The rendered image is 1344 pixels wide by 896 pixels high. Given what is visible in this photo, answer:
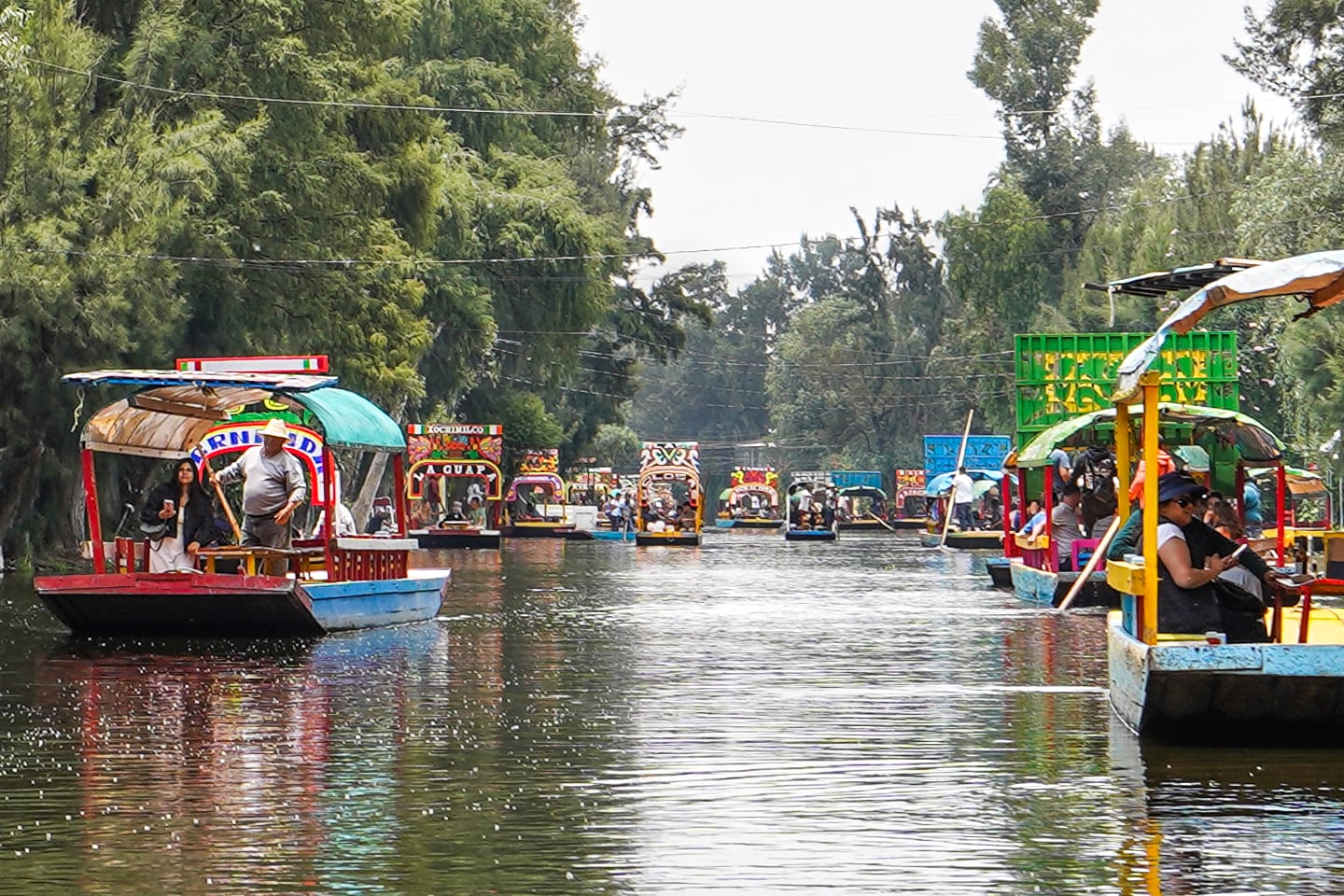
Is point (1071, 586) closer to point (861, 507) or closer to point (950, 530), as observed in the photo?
point (950, 530)

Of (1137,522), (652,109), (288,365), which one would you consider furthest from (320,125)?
(652,109)

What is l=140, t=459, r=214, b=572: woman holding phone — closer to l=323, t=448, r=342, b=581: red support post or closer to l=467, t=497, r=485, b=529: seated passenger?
l=323, t=448, r=342, b=581: red support post

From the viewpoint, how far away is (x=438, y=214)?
53.3m

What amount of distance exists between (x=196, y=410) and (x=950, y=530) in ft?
122

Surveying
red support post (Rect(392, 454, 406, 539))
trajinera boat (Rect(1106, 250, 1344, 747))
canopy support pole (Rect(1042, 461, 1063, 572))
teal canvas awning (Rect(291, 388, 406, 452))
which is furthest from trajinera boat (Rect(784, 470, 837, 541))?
trajinera boat (Rect(1106, 250, 1344, 747))

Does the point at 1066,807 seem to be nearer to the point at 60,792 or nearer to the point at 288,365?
the point at 60,792

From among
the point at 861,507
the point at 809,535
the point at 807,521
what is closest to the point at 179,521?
the point at 809,535

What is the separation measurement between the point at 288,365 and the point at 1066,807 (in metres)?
13.8

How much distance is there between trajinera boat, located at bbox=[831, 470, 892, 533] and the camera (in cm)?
8825

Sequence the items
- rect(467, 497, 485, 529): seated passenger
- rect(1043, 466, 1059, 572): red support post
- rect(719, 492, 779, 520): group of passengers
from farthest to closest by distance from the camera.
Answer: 1. rect(719, 492, 779, 520): group of passengers
2. rect(467, 497, 485, 529): seated passenger
3. rect(1043, 466, 1059, 572): red support post

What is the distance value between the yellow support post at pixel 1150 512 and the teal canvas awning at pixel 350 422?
385 inches

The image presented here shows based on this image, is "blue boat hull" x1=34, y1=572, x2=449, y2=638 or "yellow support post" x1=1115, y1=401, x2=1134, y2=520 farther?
"blue boat hull" x1=34, y1=572, x2=449, y2=638

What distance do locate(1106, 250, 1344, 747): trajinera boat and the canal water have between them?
232 mm

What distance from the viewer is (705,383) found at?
16112cm
